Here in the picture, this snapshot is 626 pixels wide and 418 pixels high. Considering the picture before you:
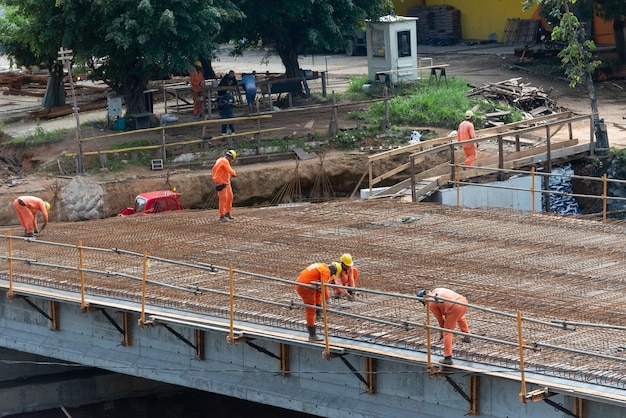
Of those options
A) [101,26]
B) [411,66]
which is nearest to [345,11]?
[411,66]

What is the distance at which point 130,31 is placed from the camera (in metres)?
31.5

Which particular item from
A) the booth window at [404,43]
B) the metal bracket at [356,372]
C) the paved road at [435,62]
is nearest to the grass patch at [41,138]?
the paved road at [435,62]

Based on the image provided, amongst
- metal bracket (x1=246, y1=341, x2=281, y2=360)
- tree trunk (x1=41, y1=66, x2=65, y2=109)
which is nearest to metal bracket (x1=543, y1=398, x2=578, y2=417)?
metal bracket (x1=246, y1=341, x2=281, y2=360)

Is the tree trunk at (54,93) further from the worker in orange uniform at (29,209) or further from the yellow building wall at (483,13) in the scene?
the yellow building wall at (483,13)

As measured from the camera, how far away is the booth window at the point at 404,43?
128 ft

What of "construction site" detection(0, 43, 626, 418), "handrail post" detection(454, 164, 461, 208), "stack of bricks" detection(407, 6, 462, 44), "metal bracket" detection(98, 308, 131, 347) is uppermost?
"stack of bricks" detection(407, 6, 462, 44)

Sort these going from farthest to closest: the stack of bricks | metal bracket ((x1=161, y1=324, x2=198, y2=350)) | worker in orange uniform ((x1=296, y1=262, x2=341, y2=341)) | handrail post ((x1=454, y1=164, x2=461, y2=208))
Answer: the stack of bricks
handrail post ((x1=454, y1=164, x2=461, y2=208))
metal bracket ((x1=161, y1=324, x2=198, y2=350))
worker in orange uniform ((x1=296, y1=262, x2=341, y2=341))

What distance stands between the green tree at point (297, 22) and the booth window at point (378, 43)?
1.28 meters

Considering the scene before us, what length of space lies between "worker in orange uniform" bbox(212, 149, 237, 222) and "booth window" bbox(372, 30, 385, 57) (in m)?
16.4

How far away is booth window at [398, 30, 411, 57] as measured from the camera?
128ft

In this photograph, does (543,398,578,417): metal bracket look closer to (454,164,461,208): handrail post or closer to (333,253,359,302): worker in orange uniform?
(333,253,359,302): worker in orange uniform

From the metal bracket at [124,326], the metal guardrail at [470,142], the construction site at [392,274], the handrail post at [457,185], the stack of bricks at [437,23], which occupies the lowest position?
the metal bracket at [124,326]

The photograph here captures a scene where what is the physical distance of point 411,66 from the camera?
39.4 m

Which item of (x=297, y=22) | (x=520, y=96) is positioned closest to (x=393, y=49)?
(x=297, y=22)
